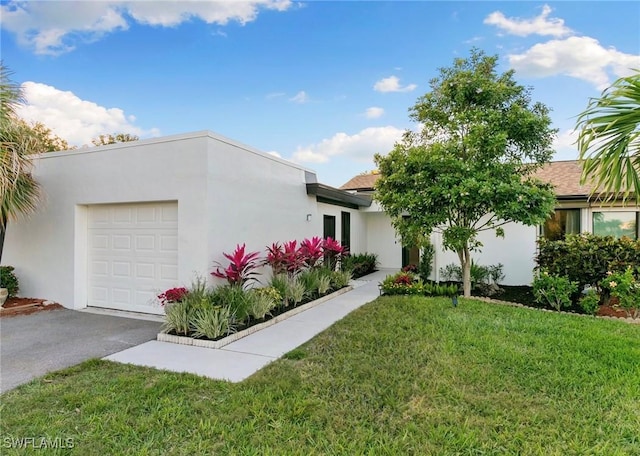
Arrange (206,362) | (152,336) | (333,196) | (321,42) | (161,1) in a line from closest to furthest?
(206,362) → (152,336) → (161,1) → (321,42) → (333,196)

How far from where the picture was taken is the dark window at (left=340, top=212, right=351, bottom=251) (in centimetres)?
1338

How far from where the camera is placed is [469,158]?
7984mm

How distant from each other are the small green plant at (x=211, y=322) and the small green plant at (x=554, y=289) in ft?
22.8

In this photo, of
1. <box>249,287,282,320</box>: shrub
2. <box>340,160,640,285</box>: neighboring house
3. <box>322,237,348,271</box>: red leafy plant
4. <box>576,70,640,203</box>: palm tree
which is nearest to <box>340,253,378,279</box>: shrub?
<box>322,237,348,271</box>: red leafy plant

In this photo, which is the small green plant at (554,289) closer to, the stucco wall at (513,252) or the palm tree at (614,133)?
the stucco wall at (513,252)

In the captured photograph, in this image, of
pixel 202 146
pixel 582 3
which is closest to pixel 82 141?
pixel 202 146

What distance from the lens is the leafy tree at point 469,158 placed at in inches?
297

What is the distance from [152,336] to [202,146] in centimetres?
369

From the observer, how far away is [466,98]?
8.16 metres

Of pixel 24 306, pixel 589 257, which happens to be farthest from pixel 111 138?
pixel 589 257

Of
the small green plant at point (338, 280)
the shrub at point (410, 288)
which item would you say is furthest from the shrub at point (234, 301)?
the shrub at point (410, 288)

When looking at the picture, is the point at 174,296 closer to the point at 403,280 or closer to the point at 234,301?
the point at 234,301

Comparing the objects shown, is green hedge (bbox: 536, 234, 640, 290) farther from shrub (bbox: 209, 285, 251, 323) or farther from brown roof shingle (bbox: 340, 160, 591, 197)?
shrub (bbox: 209, 285, 251, 323)

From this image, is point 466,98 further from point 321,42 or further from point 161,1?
point 161,1
